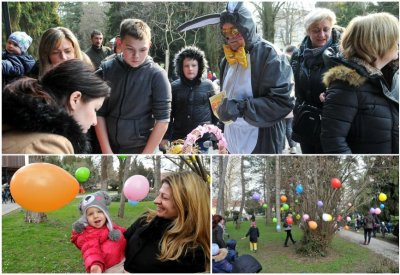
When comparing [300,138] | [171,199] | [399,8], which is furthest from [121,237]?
[399,8]

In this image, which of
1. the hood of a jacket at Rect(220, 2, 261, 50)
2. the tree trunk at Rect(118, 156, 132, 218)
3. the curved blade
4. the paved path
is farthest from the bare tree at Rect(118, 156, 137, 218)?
the paved path

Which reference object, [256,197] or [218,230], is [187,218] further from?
[256,197]

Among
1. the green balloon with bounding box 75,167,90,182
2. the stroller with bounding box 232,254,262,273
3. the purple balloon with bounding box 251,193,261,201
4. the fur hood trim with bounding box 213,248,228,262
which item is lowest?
the stroller with bounding box 232,254,262,273

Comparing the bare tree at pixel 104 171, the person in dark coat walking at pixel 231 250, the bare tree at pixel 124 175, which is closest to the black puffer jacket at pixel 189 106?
the bare tree at pixel 124 175

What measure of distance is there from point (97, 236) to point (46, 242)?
0.34 metres

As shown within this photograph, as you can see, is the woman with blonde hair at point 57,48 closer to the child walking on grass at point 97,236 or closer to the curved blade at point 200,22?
the curved blade at point 200,22

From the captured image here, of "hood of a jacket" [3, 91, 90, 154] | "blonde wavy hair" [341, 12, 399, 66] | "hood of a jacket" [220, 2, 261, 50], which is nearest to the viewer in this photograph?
"hood of a jacket" [3, 91, 90, 154]

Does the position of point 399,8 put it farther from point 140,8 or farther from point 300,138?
point 140,8

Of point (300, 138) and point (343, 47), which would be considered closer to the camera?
point (343, 47)

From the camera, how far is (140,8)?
3.15 meters

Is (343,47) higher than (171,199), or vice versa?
(343,47)

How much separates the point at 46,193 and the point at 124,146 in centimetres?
56

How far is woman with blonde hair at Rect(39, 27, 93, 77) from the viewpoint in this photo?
3045 mm

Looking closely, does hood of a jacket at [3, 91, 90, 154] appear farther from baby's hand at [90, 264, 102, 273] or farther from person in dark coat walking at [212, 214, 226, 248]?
person in dark coat walking at [212, 214, 226, 248]
